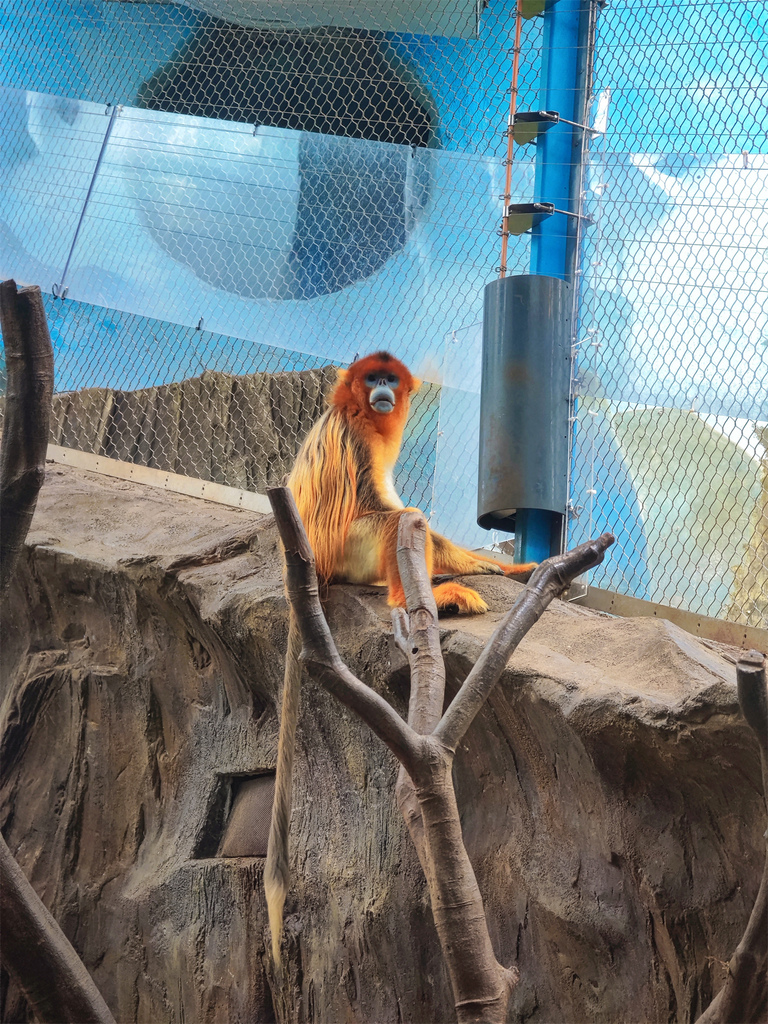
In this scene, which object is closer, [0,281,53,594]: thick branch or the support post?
[0,281,53,594]: thick branch

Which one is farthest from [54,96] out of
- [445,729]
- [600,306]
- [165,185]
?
[445,729]

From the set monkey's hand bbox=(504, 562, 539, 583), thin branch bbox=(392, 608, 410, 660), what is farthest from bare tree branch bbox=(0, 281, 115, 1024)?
monkey's hand bbox=(504, 562, 539, 583)

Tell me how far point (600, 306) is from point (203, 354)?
5.43 feet

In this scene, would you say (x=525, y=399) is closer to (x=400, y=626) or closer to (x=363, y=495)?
(x=363, y=495)

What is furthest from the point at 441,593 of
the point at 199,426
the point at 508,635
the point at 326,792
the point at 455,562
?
the point at 199,426

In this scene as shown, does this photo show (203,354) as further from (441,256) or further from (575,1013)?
(575,1013)

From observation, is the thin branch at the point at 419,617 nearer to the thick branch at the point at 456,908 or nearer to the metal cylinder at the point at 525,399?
the thick branch at the point at 456,908

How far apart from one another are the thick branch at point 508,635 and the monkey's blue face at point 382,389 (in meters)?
1.44

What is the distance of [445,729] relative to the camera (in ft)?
6.61

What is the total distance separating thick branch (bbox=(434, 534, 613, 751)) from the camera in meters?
2.03

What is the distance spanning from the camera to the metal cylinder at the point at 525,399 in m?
3.52

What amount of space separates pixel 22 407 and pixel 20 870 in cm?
99

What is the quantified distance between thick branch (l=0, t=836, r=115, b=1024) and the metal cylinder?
198 cm

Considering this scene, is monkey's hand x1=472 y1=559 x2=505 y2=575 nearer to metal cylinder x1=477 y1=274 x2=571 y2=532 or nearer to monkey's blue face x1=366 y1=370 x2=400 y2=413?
metal cylinder x1=477 y1=274 x2=571 y2=532
